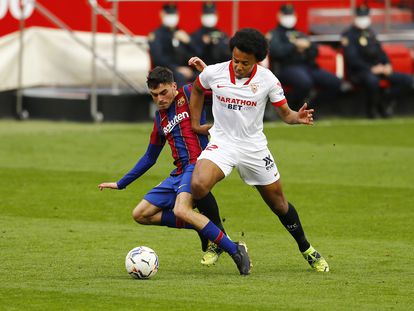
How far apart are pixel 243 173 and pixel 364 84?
597 inches

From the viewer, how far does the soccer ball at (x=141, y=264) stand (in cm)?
987

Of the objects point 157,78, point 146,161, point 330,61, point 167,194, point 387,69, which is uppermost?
point 157,78

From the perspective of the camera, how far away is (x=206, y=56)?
2395cm

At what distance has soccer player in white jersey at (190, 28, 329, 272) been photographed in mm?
9898

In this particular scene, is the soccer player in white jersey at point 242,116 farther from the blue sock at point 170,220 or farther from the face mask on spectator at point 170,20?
the face mask on spectator at point 170,20

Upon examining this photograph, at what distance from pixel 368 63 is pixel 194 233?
1290 centimetres

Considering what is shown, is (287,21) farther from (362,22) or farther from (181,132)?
(181,132)

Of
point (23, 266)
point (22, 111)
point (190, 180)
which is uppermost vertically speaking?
point (190, 180)

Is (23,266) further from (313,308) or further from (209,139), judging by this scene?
(313,308)

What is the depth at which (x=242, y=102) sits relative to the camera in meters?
9.99

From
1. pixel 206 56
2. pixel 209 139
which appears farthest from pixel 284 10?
pixel 209 139

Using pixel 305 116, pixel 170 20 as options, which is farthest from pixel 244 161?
pixel 170 20

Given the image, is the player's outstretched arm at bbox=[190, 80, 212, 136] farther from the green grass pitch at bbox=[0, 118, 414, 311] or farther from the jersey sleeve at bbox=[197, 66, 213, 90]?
the green grass pitch at bbox=[0, 118, 414, 311]

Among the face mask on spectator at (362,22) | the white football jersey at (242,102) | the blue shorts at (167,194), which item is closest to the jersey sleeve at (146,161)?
the blue shorts at (167,194)
